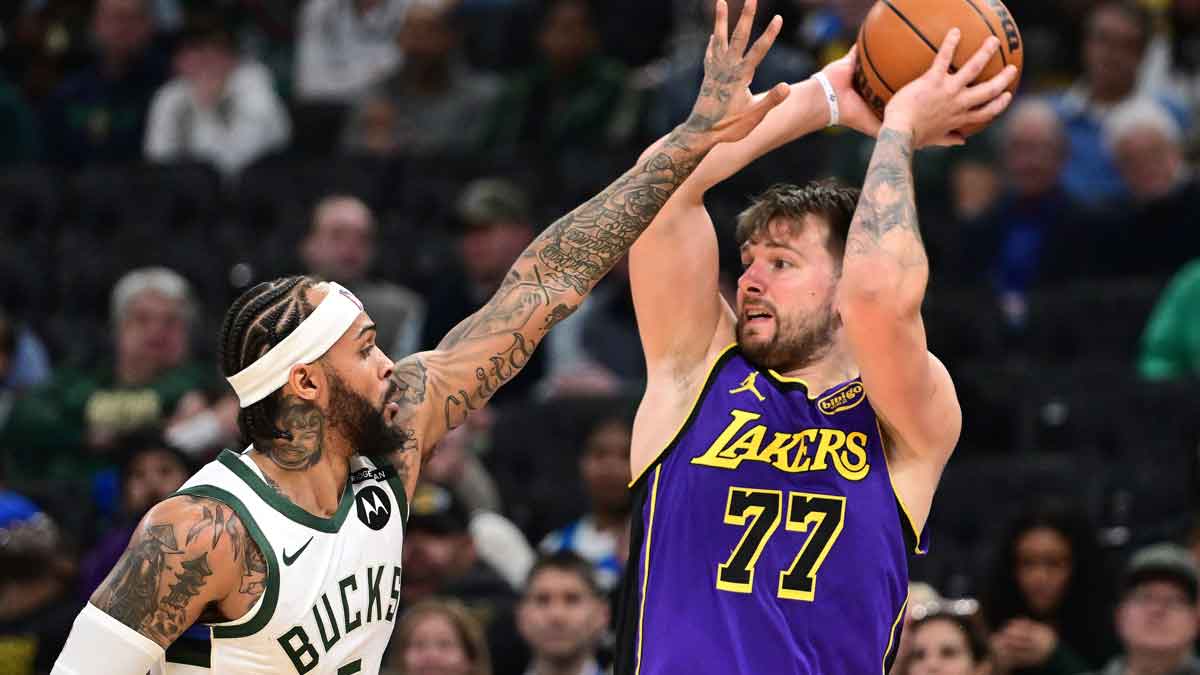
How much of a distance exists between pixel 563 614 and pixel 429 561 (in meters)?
1.03

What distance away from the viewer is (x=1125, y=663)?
303 inches

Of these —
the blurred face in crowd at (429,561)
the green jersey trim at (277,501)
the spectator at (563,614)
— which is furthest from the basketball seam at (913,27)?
the blurred face in crowd at (429,561)

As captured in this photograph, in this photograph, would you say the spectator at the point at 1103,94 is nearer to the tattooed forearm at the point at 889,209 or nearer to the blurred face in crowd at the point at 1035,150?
the blurred face in crowd at the point at 1035,150

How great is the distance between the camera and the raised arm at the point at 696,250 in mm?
5457

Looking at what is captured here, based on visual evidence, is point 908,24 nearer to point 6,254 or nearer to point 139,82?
point 6,254

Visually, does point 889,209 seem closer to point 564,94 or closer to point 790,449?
point 790,449

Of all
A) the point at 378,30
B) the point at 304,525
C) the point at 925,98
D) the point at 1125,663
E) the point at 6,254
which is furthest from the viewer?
the point at 378,30

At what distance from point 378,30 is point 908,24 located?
8916 mm

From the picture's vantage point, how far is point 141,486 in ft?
30.5

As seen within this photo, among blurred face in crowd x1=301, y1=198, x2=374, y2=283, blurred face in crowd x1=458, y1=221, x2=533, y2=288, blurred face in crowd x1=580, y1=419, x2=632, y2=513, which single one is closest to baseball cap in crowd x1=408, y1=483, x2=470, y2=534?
blurred face in crowd x1=580, y1=419, x2=632, y2=513

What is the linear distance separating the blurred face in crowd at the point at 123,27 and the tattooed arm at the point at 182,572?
32.3ft

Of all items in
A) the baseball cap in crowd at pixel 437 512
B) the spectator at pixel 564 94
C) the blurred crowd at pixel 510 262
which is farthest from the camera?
the spectator at pixel 564 94

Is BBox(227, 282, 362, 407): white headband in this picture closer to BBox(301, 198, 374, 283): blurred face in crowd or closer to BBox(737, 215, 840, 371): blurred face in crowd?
BBox(737, 215, 840, 371): blurred face in crowd

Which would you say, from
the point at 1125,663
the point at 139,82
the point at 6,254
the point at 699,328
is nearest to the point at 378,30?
the point at 139,82
